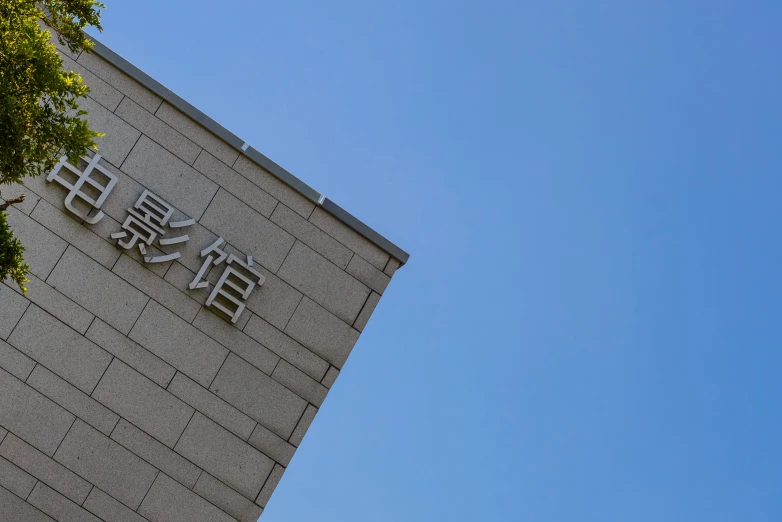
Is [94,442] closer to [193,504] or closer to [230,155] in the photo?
[193,504]

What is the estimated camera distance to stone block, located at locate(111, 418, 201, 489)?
1101cm

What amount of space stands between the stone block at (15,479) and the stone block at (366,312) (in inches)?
189

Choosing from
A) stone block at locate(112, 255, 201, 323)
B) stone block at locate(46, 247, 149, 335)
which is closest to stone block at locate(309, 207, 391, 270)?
stone block at locate(112, 255, 201, 323)

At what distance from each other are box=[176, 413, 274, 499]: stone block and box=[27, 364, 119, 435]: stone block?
1.02 metres

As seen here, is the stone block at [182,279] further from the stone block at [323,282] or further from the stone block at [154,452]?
the stone block at [154,452]

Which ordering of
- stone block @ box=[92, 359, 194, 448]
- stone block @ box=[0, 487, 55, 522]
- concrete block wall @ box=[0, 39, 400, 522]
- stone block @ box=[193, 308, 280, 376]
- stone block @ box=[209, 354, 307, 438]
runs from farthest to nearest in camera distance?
stone block @ box=[193, 308, 280, 376]
stone block @ box=[209, 354, 307, 438]
stone block @ box=[92, 359, 194, 448]
concrete block wall @ box=[0, 39, 400, 522]
stone block @ box=[0, 487, 55, 522]

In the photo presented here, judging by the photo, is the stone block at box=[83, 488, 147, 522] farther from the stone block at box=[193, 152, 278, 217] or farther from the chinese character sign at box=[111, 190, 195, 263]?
the stone block at box=[193, 152, 278, 217]

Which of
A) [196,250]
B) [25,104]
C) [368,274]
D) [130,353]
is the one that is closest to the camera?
[25,104]

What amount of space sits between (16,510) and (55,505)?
18.1 inches

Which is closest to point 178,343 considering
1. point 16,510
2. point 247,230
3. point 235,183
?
point 247,230

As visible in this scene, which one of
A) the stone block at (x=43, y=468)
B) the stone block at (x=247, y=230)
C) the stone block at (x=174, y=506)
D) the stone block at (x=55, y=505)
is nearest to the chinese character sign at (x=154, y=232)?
the stone block at (x=247, y=230)

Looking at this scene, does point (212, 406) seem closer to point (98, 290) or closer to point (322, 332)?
point (322, 332)

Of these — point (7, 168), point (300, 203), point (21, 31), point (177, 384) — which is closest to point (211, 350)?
point (177, 384)

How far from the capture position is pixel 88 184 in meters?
11.5
